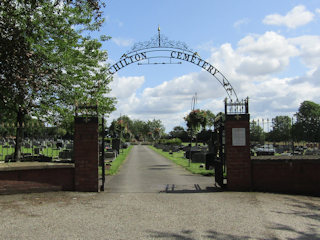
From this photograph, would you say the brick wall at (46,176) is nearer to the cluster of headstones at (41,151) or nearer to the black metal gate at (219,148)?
the cluster of headstones at (41,151)

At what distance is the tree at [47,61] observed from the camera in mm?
10219

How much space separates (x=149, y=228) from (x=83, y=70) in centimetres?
1117

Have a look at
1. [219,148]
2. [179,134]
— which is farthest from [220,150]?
[179,134]

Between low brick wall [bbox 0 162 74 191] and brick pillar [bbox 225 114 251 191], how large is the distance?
460 centimetres

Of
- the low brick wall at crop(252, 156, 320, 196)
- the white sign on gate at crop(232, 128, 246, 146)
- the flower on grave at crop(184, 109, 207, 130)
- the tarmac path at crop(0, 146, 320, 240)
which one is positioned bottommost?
the tarmac path at crop(0, 146, 320, 240)

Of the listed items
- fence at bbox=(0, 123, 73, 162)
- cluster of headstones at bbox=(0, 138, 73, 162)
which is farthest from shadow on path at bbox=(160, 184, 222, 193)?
cluster of headstones at bbox=(0, 138, 73, 162)

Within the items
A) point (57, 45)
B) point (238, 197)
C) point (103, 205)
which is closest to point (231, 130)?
point (238, 197)

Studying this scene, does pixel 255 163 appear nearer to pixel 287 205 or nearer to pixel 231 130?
pixel 231 130

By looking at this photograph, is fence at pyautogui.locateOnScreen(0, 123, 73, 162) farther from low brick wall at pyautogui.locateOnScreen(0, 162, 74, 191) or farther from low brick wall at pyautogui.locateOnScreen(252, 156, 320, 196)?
low brick wall at pyautogui.locateOnScreen(252, 156, 320, 196)

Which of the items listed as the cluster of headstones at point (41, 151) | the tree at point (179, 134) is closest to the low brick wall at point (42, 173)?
the cluster of headstones at point (41, 151)

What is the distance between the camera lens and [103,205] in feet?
26.0

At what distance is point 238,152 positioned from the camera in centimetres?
983

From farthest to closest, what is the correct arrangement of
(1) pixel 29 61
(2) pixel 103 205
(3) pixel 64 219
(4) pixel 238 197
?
(1) pixel 29 61
(4) pixel 238 197
(2) pixel 103 205
(3) pixel 64 219

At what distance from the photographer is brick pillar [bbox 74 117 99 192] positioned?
9.58 meters
